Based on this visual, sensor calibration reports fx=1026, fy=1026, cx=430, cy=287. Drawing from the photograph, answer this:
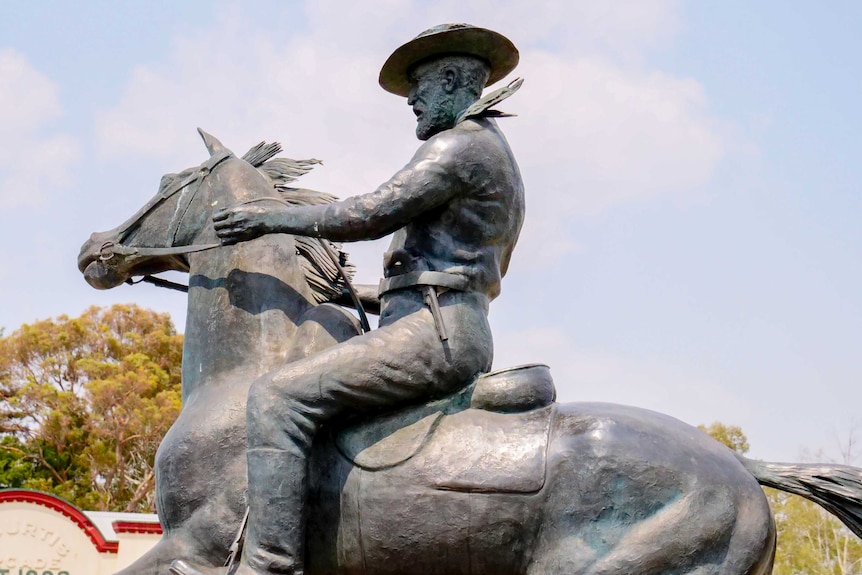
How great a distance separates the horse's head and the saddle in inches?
37.4

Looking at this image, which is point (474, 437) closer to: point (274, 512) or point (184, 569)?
point (274, 512)

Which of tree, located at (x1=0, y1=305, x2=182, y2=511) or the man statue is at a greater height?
the man statue

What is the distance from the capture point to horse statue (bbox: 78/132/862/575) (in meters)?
4.11

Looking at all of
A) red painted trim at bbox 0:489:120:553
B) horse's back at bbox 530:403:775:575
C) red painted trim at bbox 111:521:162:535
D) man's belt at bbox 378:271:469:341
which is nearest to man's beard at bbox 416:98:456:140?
man's belt at bbox 378:271:469:341

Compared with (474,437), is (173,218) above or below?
above

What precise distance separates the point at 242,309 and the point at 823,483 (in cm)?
271

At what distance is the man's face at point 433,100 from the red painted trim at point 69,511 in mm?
15775

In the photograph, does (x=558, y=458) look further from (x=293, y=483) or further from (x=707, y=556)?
(x=293, y=483)

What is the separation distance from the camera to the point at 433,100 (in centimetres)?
487

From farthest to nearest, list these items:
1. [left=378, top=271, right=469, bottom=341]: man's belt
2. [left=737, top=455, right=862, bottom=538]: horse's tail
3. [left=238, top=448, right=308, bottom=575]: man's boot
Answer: [left=378, top=271, right=469, bottom=341]: man's belt
[left=737, top=455, right=862, bottom=538]: horse's tail
[left=238, top=448, right=308, bottom=575]: man's boot

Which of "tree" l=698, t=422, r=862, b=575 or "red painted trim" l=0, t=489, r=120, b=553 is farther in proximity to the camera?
"tree" l=698, t=422, r=862, b=575

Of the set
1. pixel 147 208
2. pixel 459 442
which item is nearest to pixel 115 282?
pixel 147 208

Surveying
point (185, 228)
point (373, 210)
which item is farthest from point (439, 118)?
point (185, 228)

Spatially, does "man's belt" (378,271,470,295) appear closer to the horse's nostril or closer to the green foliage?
the horse's nostril
